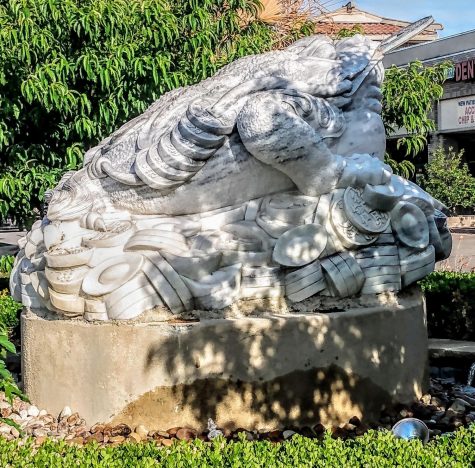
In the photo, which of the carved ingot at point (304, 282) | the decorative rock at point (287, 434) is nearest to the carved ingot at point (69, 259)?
the carved ingot at point (304, 282)

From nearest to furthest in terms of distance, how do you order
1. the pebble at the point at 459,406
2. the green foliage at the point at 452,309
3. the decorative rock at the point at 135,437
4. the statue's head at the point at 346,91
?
the decorative rock at the point at 135,437, the pebble at the point at 459,406, the statue's head at the point at 346,91, the green foliage at the point at 452,309

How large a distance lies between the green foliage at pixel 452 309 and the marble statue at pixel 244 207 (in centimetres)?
144

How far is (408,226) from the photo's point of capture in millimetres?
4266

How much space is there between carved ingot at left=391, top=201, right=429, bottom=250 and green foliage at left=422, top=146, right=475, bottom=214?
54.9 ft

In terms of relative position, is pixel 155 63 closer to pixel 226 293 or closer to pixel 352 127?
pixel 352 127

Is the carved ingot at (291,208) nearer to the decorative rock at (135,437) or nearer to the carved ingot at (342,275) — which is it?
the carved ingot at (342,275)

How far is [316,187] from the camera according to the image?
417 cm

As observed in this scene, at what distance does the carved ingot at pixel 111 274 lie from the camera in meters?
3.86

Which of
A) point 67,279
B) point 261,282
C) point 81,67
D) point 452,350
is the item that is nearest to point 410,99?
point 452,350

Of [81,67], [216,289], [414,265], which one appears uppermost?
[81,67]

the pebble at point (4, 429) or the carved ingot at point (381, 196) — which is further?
the carved ingot at point (381, 196)

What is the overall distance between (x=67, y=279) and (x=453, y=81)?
19925 mm

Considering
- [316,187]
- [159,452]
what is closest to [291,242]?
[316,187]

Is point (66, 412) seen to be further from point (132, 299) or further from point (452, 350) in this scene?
point (452, 350)
